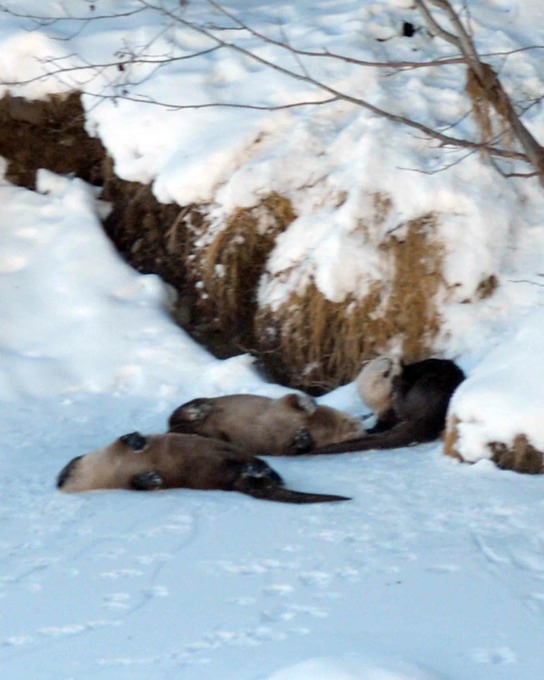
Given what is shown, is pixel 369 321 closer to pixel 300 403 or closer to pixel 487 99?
pixel 300 403

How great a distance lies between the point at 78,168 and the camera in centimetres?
862

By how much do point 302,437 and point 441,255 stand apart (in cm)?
173

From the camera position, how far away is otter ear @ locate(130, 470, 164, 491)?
17.9 ft

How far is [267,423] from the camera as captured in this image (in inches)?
244

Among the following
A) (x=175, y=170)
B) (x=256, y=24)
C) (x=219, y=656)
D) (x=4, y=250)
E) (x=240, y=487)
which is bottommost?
(x=219, y=656)

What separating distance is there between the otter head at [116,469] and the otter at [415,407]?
0.98 metres

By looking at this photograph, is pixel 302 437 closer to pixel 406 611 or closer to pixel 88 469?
pixel 88 469

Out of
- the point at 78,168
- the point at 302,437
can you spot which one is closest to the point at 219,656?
the point at 302,437

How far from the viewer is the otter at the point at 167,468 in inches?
213

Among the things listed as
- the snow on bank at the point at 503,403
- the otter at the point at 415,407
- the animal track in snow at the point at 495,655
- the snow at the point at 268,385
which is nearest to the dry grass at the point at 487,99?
the snow on bank at the point at 503,403

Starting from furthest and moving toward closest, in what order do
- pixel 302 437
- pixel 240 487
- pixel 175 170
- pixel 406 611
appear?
pixel 175 170 < pixel 302 437 < pixel 240 487 < pixel 406 611

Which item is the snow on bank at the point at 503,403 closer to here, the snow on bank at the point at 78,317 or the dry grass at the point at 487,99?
the dry grass at the point at 487,99

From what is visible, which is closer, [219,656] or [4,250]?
[219,656]

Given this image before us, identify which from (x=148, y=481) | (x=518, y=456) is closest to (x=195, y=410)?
(x=148, y=481)
